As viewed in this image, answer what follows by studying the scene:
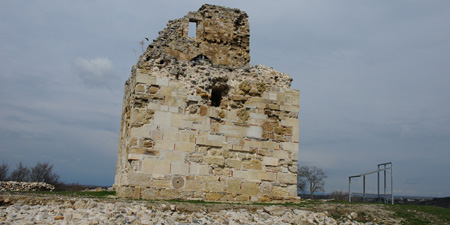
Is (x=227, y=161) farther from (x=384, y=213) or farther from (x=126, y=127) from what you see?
(x=384, y=213)

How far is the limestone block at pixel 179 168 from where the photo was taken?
9492mm

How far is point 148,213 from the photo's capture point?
7.26 metres

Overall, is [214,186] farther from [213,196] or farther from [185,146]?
[185,146]

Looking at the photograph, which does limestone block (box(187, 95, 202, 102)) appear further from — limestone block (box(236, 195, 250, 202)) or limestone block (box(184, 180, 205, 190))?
limestone block (box(236, 195, 250, 202))

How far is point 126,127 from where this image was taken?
10.4 m

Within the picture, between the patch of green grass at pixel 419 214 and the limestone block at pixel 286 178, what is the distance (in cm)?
259

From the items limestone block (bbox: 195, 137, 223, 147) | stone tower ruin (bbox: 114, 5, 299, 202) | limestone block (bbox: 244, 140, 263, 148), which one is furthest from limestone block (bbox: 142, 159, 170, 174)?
limestone block (bbox: 244, 140, 263, 148)

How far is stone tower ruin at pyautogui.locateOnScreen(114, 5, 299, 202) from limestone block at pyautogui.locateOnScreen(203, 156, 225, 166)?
0.03 m

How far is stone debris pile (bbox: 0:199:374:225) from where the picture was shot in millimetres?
6719

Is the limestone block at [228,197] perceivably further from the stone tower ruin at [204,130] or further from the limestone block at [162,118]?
the limestone block at [162,118]

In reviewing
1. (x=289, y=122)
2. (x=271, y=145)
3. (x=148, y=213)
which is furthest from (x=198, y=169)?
(x=289, y=122)

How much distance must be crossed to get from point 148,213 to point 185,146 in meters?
2.68

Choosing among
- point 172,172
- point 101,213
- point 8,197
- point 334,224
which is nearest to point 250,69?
point 172,172

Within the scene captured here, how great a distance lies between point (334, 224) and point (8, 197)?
6.61 m
